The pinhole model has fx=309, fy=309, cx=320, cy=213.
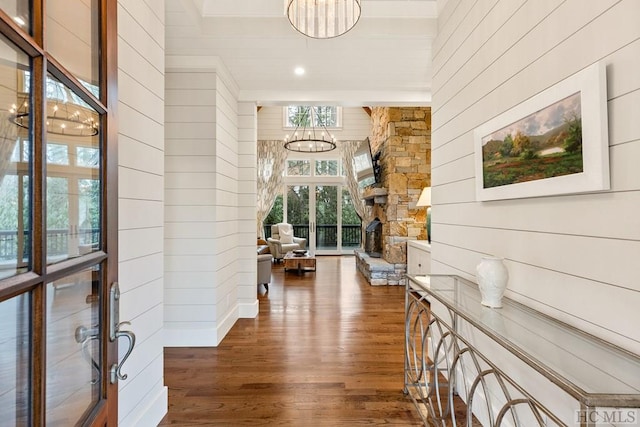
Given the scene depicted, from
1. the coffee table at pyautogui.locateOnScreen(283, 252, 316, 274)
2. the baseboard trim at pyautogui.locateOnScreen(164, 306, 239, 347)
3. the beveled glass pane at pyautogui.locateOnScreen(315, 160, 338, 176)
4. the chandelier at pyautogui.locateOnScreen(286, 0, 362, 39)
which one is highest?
the beveled glass pane at pyautogui.locateOnScreen(315, 160, 338, 176)

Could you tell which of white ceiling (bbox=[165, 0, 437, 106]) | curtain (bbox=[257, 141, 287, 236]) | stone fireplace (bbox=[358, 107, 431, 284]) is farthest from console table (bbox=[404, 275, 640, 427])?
curtain (bbox=[257, 141, 287, 236])

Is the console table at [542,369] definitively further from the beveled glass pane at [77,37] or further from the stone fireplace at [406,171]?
the stone fireplace at [406,171]

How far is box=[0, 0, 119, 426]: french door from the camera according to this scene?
0.65m

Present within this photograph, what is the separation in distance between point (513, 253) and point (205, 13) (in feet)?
9.55

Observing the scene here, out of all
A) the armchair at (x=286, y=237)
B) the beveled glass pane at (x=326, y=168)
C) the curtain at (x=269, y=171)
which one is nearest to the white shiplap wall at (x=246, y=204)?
the armchair at (x=286, y=237)

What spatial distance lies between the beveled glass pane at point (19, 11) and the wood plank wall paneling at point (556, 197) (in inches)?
64.8

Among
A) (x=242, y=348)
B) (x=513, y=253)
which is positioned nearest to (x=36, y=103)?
(x=513, y=253)

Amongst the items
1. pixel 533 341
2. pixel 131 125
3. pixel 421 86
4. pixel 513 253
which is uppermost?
pixel 421 86

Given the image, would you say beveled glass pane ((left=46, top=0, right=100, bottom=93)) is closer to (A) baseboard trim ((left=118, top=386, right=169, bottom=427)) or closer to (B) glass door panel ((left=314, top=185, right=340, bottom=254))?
(A) baseboard trim ((left=118, top=386, right=169, bottom=427))

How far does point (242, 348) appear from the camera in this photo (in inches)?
119

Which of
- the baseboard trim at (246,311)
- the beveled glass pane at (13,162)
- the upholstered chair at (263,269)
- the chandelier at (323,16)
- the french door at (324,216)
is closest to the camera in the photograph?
the beveled glass pane at (13,162)

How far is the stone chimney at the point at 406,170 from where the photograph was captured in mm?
5863

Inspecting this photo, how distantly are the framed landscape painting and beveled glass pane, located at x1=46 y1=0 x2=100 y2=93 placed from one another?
1.65m

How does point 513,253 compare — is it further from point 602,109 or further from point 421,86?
point 421,86
